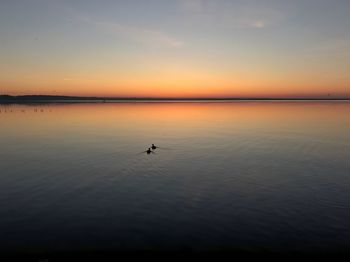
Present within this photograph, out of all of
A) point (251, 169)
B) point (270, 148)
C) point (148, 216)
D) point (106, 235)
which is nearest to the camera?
point (106, 235)

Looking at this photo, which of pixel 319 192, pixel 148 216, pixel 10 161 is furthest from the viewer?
pixel 10 161

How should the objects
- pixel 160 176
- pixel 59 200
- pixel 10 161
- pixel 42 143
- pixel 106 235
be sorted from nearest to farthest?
pixel 106 235
pixel 59 200
pixel 160 176
pixel 10 161
pixel 42 143

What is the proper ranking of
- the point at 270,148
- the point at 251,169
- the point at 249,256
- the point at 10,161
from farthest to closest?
the point at 270,148 → the point at 10,161 → the point at 251,169 → the point at 249,256

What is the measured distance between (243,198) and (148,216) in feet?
24.9

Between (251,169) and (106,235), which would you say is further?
(251,169)

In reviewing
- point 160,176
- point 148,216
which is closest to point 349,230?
point 148,216

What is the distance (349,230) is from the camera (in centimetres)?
1533

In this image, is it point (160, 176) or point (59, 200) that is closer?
point (59, 200)

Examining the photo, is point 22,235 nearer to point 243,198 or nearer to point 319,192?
point 243,198

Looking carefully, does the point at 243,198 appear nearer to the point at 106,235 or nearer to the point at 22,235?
the point at 106,235

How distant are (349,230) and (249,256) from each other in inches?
269

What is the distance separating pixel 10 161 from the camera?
32.8 metres

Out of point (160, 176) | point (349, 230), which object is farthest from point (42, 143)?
point (349, 230)

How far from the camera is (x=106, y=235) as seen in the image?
14.7m
